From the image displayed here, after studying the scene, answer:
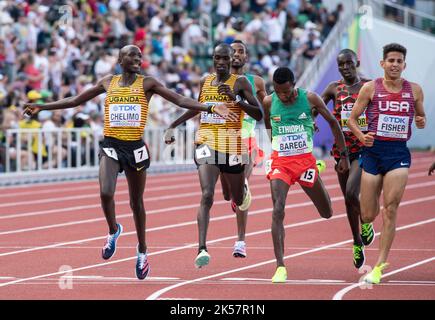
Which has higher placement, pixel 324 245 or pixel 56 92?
pixel 56 92

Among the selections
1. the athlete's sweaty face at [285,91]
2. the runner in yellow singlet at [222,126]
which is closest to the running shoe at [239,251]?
the runner in yellow singlet at [222,126]

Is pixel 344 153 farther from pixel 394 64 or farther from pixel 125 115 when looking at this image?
pixel 125 115

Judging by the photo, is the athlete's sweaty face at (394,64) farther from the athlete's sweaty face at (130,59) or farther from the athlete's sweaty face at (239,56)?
the athlete's sweaty face at (239,56)

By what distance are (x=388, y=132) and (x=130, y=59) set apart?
8.15 ft

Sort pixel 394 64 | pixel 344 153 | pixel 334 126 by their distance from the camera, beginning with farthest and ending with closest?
pixel 344 153
pixel 334 126
pixel 394 64

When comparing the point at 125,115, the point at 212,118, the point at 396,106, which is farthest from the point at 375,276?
the point at 125,115

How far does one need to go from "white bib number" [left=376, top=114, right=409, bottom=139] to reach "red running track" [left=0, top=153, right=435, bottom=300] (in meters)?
1.33

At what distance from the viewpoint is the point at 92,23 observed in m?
29.0

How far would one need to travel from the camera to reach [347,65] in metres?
13.2

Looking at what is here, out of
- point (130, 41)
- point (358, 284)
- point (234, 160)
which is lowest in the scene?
point (358, 284)

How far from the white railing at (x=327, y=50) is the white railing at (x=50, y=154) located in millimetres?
8441

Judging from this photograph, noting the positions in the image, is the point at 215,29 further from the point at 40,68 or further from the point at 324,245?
the point at 324,245
